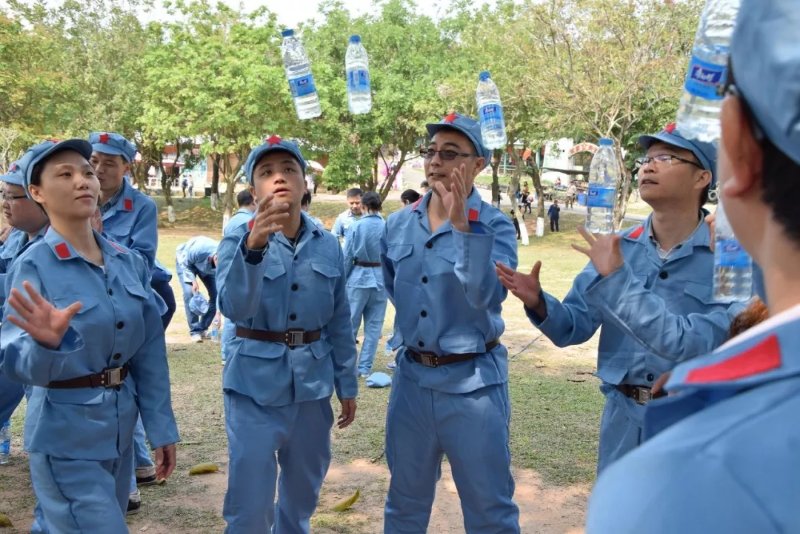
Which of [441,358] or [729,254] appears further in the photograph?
[441,358]

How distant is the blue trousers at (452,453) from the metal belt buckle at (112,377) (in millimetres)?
1358

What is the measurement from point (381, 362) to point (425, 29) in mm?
24035

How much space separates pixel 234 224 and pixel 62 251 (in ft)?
9.75

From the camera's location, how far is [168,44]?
A: 2895 cm

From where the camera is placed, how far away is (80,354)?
11.3 feet

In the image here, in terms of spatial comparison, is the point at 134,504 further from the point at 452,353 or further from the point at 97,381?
the point at 452,353

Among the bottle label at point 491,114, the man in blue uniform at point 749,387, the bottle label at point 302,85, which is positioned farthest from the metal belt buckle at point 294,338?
the man in blue uniform at point 749,387

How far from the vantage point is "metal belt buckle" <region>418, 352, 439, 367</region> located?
4.06 meters

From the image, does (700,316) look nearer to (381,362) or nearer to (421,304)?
(421,304)

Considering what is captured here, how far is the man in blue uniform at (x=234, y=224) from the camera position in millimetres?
4422

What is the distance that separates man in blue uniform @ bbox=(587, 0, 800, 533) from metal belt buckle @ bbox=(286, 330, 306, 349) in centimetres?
332

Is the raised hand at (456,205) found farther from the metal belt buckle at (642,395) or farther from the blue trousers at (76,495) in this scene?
the blue trousers at (76,495)

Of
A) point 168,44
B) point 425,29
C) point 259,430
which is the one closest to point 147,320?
point 259,430

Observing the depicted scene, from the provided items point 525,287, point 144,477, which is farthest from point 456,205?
point 144,477
